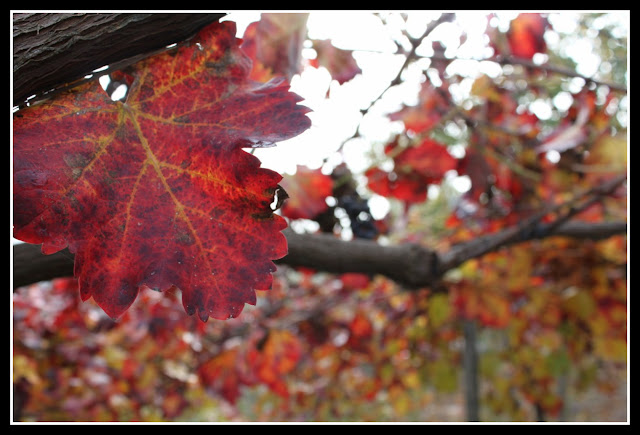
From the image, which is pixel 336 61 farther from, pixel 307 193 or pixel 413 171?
pixel 413 171

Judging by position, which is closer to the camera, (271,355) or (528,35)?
(528,35)

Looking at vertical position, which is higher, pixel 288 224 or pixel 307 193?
pixel 288 224

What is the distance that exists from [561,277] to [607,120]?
2.13 feet

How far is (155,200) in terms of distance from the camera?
51cm

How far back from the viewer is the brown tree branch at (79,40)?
0.53m

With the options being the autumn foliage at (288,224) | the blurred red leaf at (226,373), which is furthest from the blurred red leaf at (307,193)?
the blurred red leaf at (226,373)

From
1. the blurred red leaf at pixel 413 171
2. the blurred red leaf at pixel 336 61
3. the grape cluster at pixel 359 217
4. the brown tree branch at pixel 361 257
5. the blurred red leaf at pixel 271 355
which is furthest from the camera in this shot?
the blurred red leaf at pixel 271 355

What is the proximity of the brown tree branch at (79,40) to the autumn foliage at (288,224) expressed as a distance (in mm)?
18

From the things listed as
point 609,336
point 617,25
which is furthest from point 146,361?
point 617,25

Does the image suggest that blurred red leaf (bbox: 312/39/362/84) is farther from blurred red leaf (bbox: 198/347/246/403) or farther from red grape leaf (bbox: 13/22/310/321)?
blurred red leaf (bbox: 198/347/246/403)

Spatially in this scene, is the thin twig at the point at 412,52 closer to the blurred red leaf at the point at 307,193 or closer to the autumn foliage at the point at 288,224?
the autumn foliage at the point at 288,224

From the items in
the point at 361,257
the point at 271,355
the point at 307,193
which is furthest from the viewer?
the point at 271,355

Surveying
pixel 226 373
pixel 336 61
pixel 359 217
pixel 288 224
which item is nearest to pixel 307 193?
pixel 359 217

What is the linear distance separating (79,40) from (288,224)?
0.89 ft
